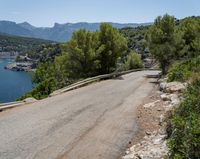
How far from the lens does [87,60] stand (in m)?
43.4

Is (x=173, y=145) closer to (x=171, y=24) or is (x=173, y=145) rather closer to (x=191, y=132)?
(x=191, y=132)

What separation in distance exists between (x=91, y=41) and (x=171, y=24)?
9.77 meters

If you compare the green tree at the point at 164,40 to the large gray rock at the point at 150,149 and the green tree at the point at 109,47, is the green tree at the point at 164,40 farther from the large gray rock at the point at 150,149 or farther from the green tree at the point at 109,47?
the large gray rock at the point at 150,149

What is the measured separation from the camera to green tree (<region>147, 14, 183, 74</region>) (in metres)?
38.1

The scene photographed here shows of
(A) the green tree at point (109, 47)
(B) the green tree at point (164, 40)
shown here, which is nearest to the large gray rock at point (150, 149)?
(B) the green tree at point (164, 40)

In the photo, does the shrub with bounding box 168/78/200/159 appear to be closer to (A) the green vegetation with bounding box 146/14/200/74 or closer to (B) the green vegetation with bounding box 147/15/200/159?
(B) the green vegetation with bounding box 147/15/200/159

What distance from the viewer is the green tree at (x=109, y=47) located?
44.5m

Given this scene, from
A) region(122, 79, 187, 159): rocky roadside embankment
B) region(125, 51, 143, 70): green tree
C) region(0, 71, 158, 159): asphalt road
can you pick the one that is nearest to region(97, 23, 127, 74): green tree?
region(125, 51, 143, 70): green tree

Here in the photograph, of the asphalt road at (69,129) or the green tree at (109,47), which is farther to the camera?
the green tree at (109,47)

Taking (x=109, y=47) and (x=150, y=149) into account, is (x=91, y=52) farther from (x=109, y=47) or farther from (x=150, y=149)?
(x=150, y=149)

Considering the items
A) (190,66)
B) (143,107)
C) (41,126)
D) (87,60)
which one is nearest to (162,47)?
(87,60)

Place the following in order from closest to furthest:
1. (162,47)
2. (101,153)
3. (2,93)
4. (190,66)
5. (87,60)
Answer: (101,153) < (190,66) < (162,47) < (87,60) < (2,93)

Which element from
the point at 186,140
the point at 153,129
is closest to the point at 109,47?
the point at 153,129

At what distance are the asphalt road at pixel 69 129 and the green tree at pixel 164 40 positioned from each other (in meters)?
21.3
